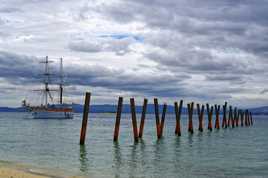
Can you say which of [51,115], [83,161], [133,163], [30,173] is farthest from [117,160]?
[51,115]

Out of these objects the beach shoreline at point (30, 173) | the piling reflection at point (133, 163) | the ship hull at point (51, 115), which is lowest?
the piling reflection at point (133, 163)

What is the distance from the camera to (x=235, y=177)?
2111 centimetres

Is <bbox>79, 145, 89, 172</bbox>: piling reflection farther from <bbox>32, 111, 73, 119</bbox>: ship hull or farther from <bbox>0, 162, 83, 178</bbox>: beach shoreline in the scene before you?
<bbox>32, 111, 73, 119</bbox>: ship hull

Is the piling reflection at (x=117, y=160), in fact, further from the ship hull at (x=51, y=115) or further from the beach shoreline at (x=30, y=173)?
the ship hull at (x=51, y=115)

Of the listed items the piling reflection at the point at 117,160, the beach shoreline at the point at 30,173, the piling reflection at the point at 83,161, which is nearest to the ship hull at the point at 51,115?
the piling reflection at the point at 117,160

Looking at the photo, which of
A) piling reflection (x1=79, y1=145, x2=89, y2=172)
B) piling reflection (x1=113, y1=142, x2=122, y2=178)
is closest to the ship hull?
piling reflection (x1=113, y1=142, x2=122, y2=178)

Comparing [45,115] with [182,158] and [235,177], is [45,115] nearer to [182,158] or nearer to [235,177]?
[182,158]

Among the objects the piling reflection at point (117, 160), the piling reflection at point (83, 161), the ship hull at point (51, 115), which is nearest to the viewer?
the piling reflection at point (117, 160)

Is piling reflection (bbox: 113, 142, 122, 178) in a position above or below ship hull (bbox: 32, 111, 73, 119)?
below

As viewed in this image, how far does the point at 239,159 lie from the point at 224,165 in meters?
3.83

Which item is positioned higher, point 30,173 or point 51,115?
point 51,115

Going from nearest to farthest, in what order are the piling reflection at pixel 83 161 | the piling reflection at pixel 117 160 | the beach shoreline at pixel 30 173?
the beach shoreline at pixel 30 173 → the piling reflection at pixel 117 160 → the piling reflection at pixel 83 161

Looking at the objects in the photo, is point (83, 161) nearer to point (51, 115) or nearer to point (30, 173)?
point (30, 173)

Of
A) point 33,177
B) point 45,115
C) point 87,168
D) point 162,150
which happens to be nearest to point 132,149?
point 162,150
